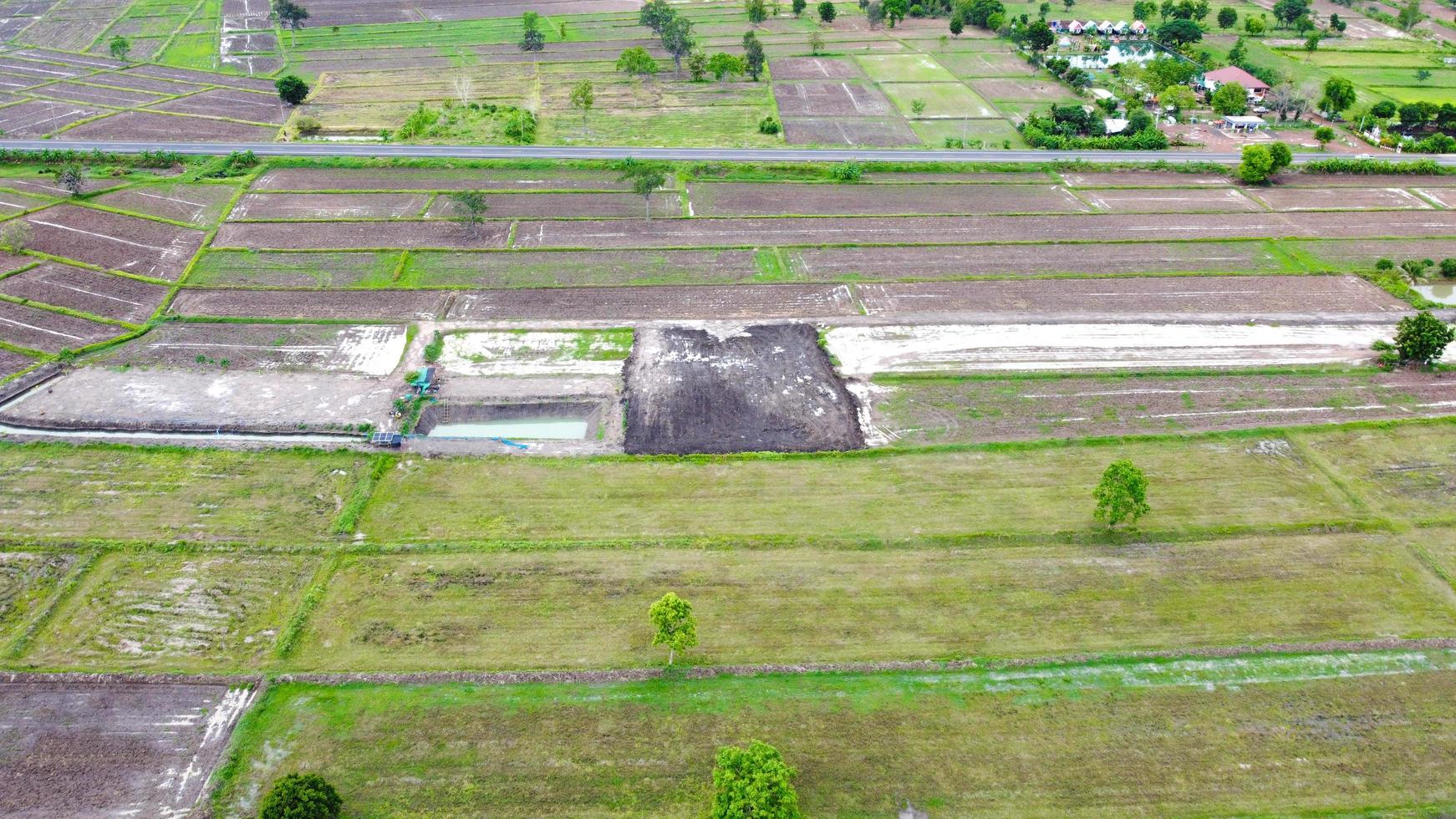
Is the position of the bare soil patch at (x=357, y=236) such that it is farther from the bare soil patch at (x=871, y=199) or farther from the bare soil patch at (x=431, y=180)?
the bare soil patch at (x=871, y=199)

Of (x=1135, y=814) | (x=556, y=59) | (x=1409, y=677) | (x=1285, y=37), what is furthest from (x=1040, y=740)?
(x=1285, y=37)

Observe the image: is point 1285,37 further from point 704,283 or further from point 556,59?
point 704,283

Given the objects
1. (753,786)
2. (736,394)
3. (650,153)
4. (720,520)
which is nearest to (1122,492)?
(720,520)

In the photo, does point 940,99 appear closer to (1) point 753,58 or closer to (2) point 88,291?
(1) point 753,58

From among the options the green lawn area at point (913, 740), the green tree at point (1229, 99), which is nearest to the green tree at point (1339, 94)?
the green tree at point (1229, 99)

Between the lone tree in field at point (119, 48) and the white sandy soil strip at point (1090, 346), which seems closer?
the white sandy soil strip at point (1090, 346)
